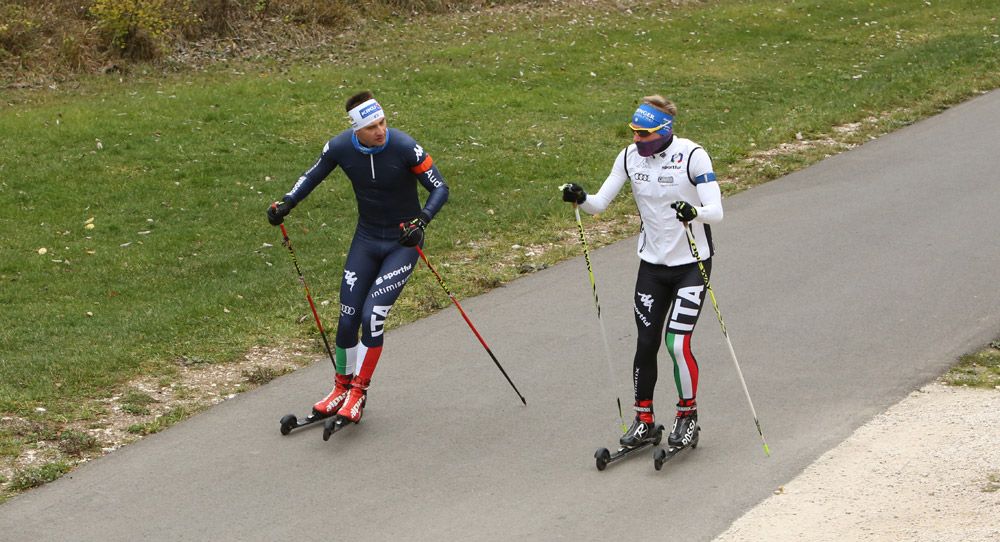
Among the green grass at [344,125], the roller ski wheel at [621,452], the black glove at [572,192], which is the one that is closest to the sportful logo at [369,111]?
the black glove at [572,192]

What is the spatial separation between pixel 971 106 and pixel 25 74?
14.9m

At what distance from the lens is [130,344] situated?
10.5 m

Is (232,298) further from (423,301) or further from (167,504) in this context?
(167,504)

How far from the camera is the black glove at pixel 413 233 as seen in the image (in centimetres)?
823

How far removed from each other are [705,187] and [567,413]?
6.98 feet

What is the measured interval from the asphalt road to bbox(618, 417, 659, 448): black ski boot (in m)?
0.13

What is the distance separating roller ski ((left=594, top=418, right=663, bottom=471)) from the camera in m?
7.75

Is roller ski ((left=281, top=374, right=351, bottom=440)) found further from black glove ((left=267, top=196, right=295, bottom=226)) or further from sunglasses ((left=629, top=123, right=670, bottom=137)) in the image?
sunglasses ((left=629, top=123, right=670, bottom=137))

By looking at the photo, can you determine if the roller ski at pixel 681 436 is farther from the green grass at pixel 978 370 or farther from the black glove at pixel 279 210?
the black glove at pixel 279 210

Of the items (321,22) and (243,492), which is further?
(321,22)

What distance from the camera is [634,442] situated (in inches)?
313

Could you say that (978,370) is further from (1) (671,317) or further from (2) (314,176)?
(2) (314,176)

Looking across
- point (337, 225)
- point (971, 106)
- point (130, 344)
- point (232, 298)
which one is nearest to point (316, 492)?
point (130, 344)

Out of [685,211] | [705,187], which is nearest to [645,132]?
[705,187]
